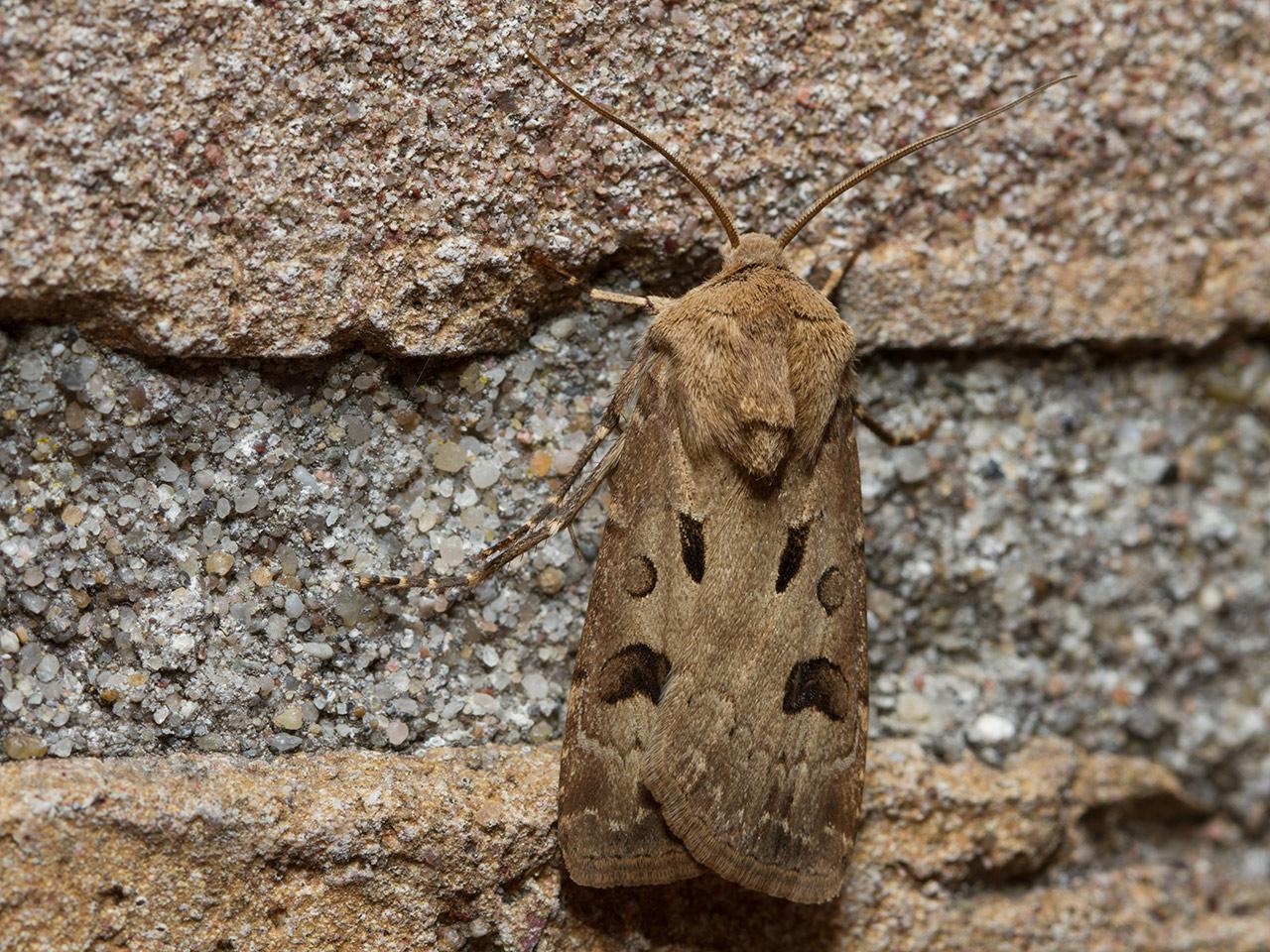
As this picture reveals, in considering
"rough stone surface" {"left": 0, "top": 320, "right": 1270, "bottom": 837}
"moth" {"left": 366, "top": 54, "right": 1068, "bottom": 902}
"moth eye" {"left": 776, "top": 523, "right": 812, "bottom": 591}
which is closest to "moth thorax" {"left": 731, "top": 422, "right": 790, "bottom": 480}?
"moth" {"left": 366, "top": 54, "right": 1068, "bottom": 902}

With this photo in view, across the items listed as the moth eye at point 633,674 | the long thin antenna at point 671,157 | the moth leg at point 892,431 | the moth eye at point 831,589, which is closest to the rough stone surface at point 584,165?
the long thin antenna at point 671,157

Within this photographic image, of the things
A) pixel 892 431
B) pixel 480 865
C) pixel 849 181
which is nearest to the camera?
pixel 480 865

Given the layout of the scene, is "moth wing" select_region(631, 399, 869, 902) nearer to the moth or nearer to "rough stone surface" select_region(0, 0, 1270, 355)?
the moth

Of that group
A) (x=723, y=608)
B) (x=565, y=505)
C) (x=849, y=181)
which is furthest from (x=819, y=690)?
(x=849, y=181)

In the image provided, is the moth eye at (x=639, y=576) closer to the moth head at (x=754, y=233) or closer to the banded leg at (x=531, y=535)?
the banded leg at (x=531, y=535)

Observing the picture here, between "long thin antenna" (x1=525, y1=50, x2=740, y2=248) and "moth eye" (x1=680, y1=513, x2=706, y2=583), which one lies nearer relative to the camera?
"long thin antenna" (x1=525, y1=50, x2=740, y2=248)

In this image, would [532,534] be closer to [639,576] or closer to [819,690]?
[639,576]

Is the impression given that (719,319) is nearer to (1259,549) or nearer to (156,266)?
(156,266)

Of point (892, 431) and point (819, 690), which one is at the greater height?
point (892, 431)
